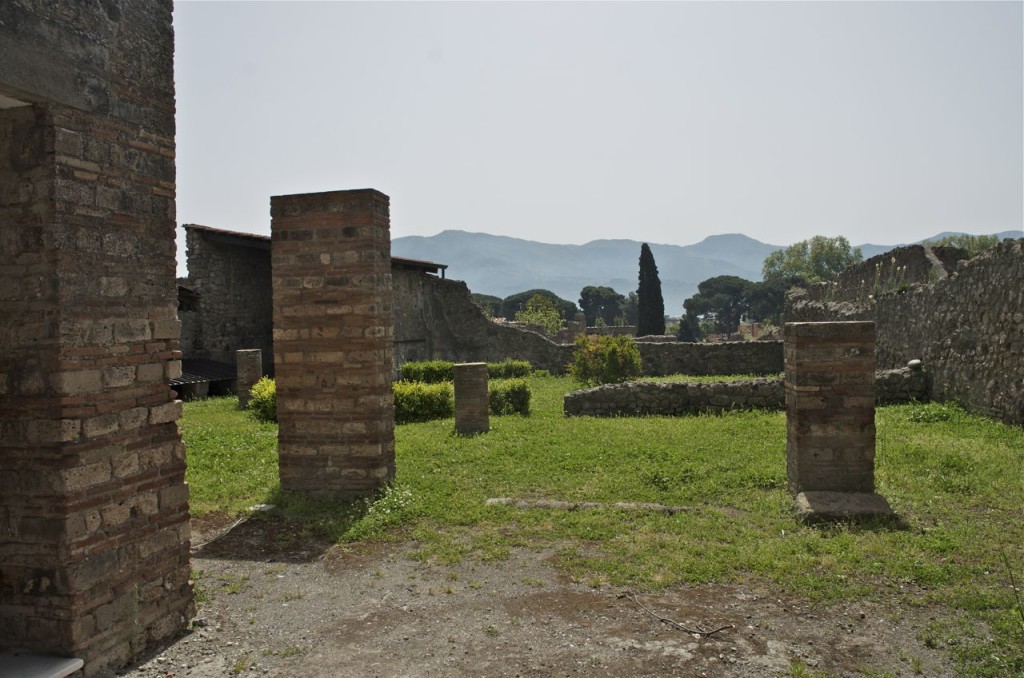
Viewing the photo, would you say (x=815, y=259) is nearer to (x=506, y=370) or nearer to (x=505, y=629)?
(x=506, y=370)

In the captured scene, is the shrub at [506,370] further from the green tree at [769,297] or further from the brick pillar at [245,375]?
the green tree at [769,297]

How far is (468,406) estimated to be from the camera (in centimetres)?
1127

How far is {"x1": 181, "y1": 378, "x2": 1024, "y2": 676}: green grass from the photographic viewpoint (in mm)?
4641

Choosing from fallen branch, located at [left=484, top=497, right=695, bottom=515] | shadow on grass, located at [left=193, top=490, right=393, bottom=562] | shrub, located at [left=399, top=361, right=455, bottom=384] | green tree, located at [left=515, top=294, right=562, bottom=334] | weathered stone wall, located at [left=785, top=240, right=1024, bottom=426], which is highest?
green tree, located at [left=515, top=294, right=562, bottom=334]

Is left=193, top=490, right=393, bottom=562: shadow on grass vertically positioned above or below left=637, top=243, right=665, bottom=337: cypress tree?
below

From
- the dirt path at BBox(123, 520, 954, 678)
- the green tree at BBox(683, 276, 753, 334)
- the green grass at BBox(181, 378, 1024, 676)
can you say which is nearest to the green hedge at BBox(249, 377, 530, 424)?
the green grass at BBox(181, 378, 1024, 676)

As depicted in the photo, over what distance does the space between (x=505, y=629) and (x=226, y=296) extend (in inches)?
724

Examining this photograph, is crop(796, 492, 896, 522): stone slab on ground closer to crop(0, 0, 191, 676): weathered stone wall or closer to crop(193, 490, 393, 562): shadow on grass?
crop(193, 490, 393, 562): shadow on grass

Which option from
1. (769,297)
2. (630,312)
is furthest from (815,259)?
(630,312)

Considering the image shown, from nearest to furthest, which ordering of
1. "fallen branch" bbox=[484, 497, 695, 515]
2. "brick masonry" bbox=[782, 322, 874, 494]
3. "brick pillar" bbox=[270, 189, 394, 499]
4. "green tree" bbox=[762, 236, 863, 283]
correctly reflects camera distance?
"fallen branch" bbox=[484, 497, 695, 515], "brick masonry" bbox=[782, 322, 874, 494], "brick pillar" bbox=[270, 189, 394, 499], "green tree" bbox=[762, 236, 863, 283]

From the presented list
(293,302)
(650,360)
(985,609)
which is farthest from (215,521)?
(650,360)

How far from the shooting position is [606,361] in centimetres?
1812

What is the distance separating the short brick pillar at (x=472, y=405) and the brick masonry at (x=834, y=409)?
18.1 feet

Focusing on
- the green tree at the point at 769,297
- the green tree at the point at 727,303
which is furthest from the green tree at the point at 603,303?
the green tree at the point at 769,297
